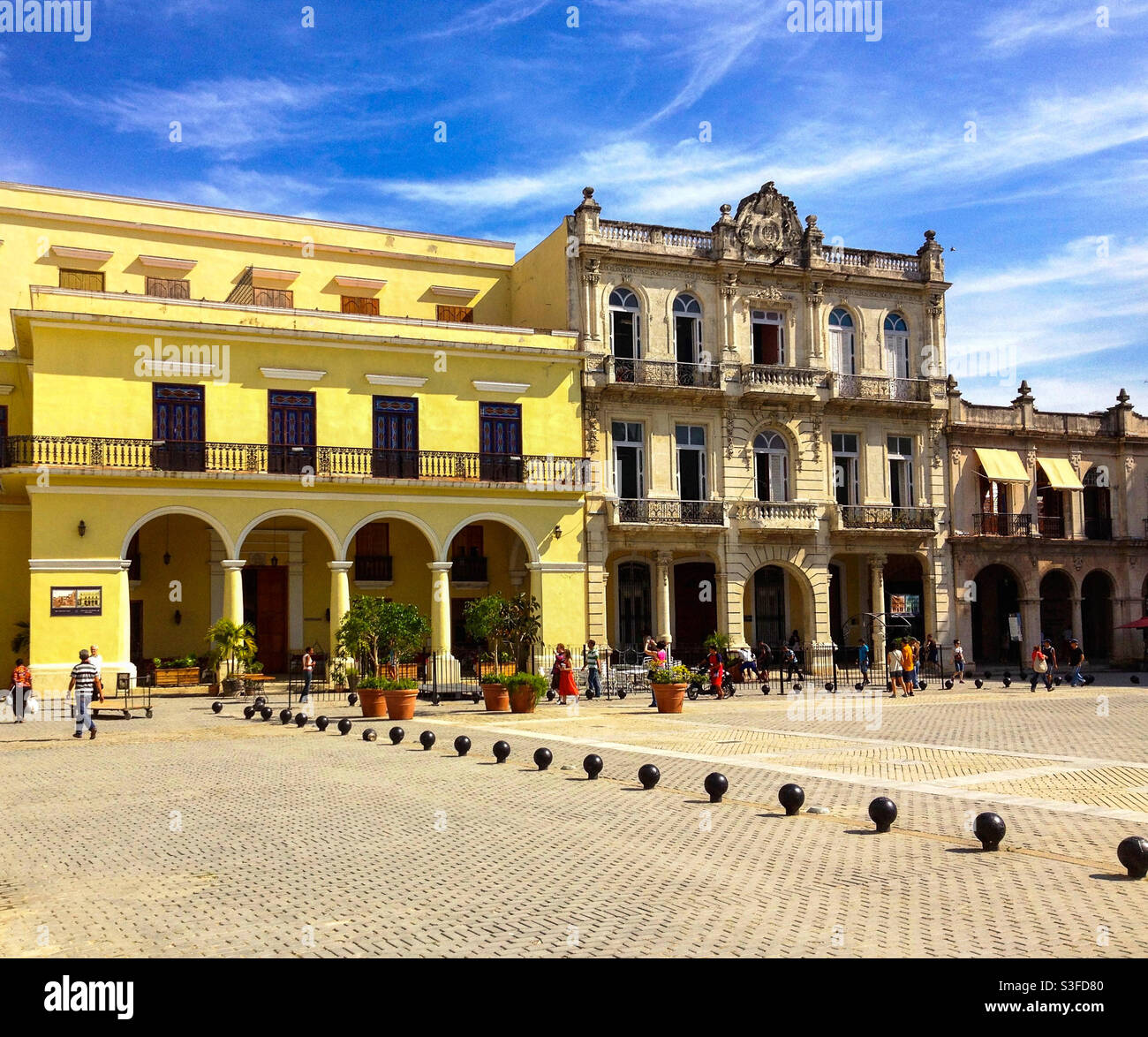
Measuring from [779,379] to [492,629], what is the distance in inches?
606

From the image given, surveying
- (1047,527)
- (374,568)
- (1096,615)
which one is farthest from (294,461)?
(1096,615)

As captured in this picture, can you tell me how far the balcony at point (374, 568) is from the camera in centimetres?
3334

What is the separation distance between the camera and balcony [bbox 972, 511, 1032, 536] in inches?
1526

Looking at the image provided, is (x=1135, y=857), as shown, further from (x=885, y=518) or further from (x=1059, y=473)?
(x=1059, y=473)

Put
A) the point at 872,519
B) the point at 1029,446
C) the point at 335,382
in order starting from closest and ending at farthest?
1. the point at 335,382
2. the point at 872,519
3. the point at 1029,446

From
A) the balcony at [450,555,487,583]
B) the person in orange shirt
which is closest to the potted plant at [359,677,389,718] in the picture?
the person in orange shirt

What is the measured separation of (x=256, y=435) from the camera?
2948cm

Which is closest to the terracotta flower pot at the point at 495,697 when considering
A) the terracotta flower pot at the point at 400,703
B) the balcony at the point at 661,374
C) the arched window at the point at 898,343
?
the terracotta flower pot at the point at 400,703

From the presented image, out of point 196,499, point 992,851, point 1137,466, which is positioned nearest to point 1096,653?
point 1137,466

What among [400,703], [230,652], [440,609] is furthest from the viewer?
[440,609]

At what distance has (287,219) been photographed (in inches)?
1374

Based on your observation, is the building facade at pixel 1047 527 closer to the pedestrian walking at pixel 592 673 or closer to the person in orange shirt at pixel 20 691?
the pedestrian walking at pixel 592 673
